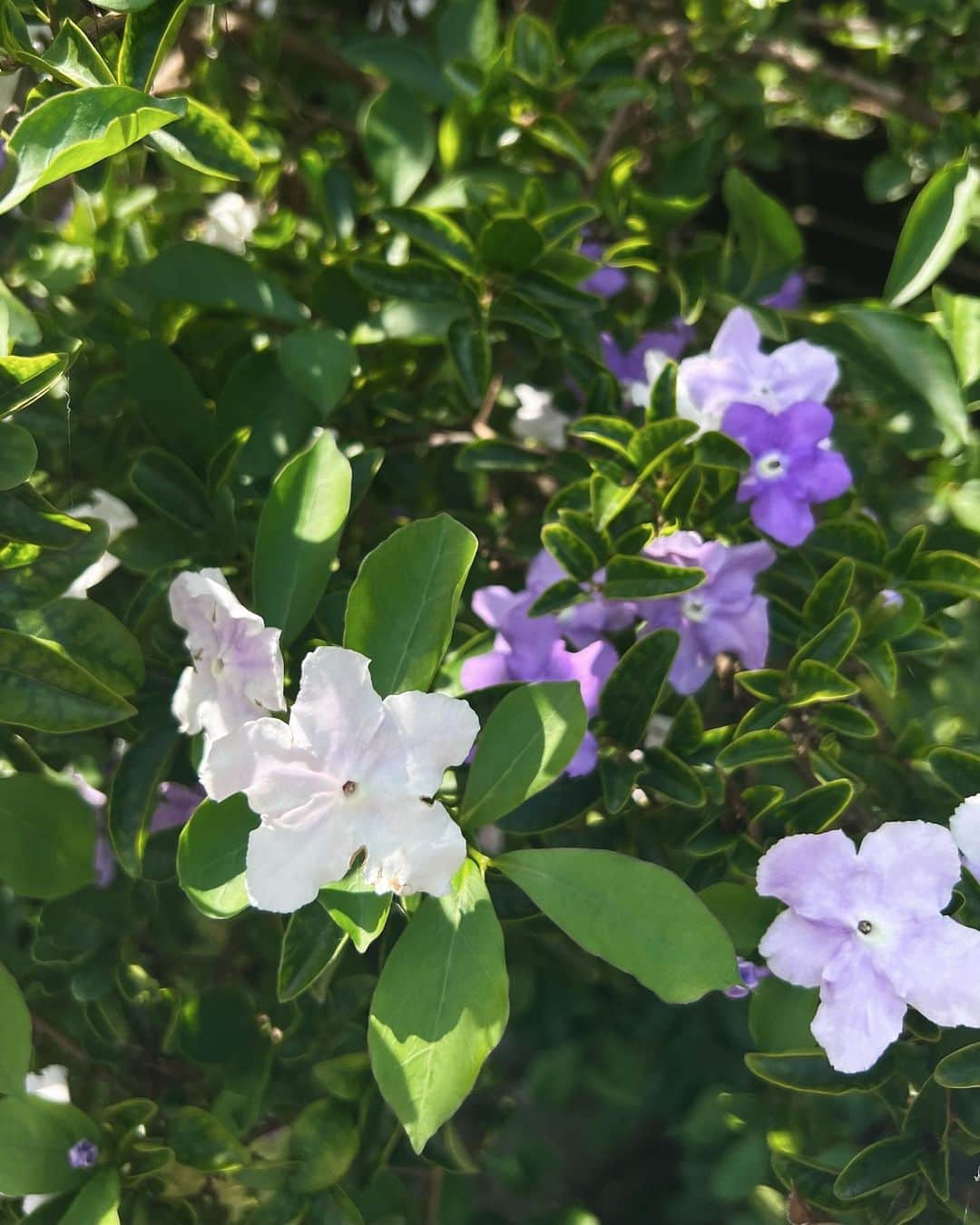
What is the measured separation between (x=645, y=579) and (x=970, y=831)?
0.27 metres

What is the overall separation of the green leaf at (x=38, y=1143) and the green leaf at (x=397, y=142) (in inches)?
32.5

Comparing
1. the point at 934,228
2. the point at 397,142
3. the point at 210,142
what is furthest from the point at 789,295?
the point at 210,142

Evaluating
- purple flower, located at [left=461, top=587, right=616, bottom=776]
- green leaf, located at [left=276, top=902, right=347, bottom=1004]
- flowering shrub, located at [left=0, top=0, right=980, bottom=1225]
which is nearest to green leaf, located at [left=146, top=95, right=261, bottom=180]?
flowering shrub, located at [left=0, top=0, right=980, bottom=1225]

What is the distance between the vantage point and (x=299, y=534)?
2.59 ft

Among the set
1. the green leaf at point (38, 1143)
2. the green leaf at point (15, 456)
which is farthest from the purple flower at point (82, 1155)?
the green leaf at point (15, 456)

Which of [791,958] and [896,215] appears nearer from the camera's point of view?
[791,958]

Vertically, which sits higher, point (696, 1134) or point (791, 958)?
point (791, 958)

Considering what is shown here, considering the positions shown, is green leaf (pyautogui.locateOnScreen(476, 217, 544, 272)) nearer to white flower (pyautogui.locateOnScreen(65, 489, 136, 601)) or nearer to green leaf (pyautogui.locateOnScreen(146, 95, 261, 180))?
green leaf (pyautogui.locateOnScreen(146, 95, 261, 180))

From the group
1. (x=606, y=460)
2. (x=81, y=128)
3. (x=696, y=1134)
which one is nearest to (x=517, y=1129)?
(x=696, y=1134)

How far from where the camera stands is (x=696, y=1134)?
132 cm

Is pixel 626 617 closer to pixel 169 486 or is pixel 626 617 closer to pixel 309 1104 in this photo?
pixel 169 486

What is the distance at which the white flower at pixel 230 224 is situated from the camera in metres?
1.22

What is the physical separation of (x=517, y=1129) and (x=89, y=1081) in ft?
1.93

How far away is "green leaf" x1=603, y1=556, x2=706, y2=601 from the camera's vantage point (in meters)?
0.80
